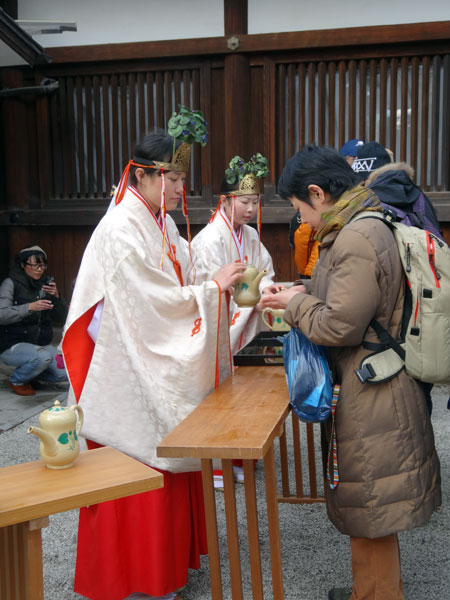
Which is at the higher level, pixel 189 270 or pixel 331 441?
pixel 189 270

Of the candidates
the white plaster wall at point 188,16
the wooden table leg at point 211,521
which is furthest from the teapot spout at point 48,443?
the white plaster wall at point 188,16

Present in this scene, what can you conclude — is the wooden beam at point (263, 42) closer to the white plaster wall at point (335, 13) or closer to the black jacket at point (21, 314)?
Result: the white plaster wall at point (335, 13)

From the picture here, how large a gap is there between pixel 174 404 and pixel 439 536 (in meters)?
1.63

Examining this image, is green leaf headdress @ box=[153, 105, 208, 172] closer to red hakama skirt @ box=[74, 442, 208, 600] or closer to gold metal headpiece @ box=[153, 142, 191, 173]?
gold metal headpiece @ box=[153, 142, 191, 173]

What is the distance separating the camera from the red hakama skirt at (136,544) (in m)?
2.71

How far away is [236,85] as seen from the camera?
245 inches

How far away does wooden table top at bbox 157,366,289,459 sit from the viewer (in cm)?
199

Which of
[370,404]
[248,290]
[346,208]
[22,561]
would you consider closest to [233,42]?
[248,290]

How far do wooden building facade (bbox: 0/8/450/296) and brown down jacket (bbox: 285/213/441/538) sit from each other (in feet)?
13.4

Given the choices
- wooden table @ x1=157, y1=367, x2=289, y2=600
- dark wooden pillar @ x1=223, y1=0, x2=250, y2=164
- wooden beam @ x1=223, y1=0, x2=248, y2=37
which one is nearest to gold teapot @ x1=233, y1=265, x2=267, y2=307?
wooden table @ x1=157, y1=367, x2=289, y2=600

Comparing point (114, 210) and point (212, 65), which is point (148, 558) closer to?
point (114, 210)

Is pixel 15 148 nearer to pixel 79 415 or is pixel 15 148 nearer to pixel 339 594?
pixel 79 415

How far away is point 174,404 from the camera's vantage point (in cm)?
267

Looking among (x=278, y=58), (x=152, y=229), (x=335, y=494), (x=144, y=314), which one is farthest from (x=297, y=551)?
(x=278, y=58)
